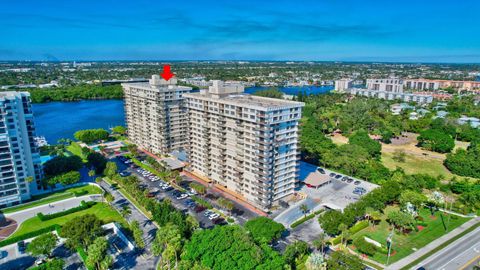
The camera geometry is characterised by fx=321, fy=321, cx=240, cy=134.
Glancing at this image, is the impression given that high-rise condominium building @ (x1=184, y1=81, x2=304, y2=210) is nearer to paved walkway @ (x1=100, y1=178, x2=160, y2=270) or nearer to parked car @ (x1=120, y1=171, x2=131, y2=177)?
paved walkway @ (x1=100, y1=178, x2=160, y2=270)

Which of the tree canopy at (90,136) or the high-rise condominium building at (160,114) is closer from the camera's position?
the high-rise condominium building at (160,114)

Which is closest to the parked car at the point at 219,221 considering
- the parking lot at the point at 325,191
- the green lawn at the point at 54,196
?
the parking lot at the point at 325,191

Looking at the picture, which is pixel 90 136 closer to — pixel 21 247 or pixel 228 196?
pixel 21 247

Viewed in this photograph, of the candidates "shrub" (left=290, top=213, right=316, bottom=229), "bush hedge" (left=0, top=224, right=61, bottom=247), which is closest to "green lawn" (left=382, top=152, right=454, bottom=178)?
"shrub" (left=290, top=213, right=316, bottom=229)

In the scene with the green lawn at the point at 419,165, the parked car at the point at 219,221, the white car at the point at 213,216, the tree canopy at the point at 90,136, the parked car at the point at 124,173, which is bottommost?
the green lawn at the point at 419,165

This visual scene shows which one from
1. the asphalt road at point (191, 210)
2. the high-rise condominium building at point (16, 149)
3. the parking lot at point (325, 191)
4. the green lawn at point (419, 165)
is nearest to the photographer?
the asphalt road at point (191, 210)

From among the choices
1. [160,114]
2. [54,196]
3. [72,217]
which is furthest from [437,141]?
[54,196]

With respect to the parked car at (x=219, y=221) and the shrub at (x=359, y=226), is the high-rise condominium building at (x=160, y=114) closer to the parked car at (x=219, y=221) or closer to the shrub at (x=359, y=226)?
the parked car at (x=219, y=221)
